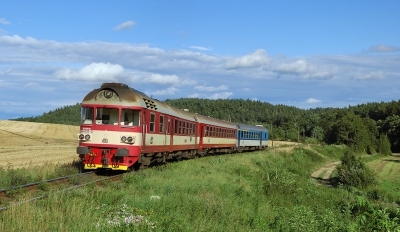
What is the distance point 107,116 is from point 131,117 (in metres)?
0.94

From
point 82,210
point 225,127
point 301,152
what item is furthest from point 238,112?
point 82,210

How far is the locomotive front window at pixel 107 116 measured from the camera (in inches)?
690

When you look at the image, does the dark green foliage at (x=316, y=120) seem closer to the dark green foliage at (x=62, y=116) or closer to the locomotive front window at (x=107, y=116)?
the dark green foliage at (x=62, y=116)

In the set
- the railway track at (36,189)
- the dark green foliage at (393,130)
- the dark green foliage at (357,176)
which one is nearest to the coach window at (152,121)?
the railway track at (36,189)

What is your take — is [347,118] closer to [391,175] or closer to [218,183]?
[391,175]

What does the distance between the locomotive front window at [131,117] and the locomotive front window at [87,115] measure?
4.36ft

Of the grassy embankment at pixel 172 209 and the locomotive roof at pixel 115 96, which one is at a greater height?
the locomotive roof at pixel 115 96

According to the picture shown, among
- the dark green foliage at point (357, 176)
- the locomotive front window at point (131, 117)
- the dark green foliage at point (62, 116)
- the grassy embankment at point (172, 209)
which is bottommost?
the dark green foliage at point (357, 176)

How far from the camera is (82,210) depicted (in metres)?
9.00

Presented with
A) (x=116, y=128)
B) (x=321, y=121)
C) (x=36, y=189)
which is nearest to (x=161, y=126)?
(x=116, y=128)

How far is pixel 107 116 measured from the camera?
1762 centimetres

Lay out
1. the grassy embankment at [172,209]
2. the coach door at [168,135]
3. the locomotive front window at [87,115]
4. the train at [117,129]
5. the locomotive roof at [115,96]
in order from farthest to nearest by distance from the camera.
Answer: the coach door at [168,135]
the locomotive front window at [87,115]
the locomotive roof at [115,96]
the train at [117,129]
the grassy embankment at [172,209]

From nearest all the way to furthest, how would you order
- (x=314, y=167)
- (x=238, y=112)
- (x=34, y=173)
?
(x=34, y=173) < (x=314, y=167) < (x=238, y=112)

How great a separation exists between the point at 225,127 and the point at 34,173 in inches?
1064
